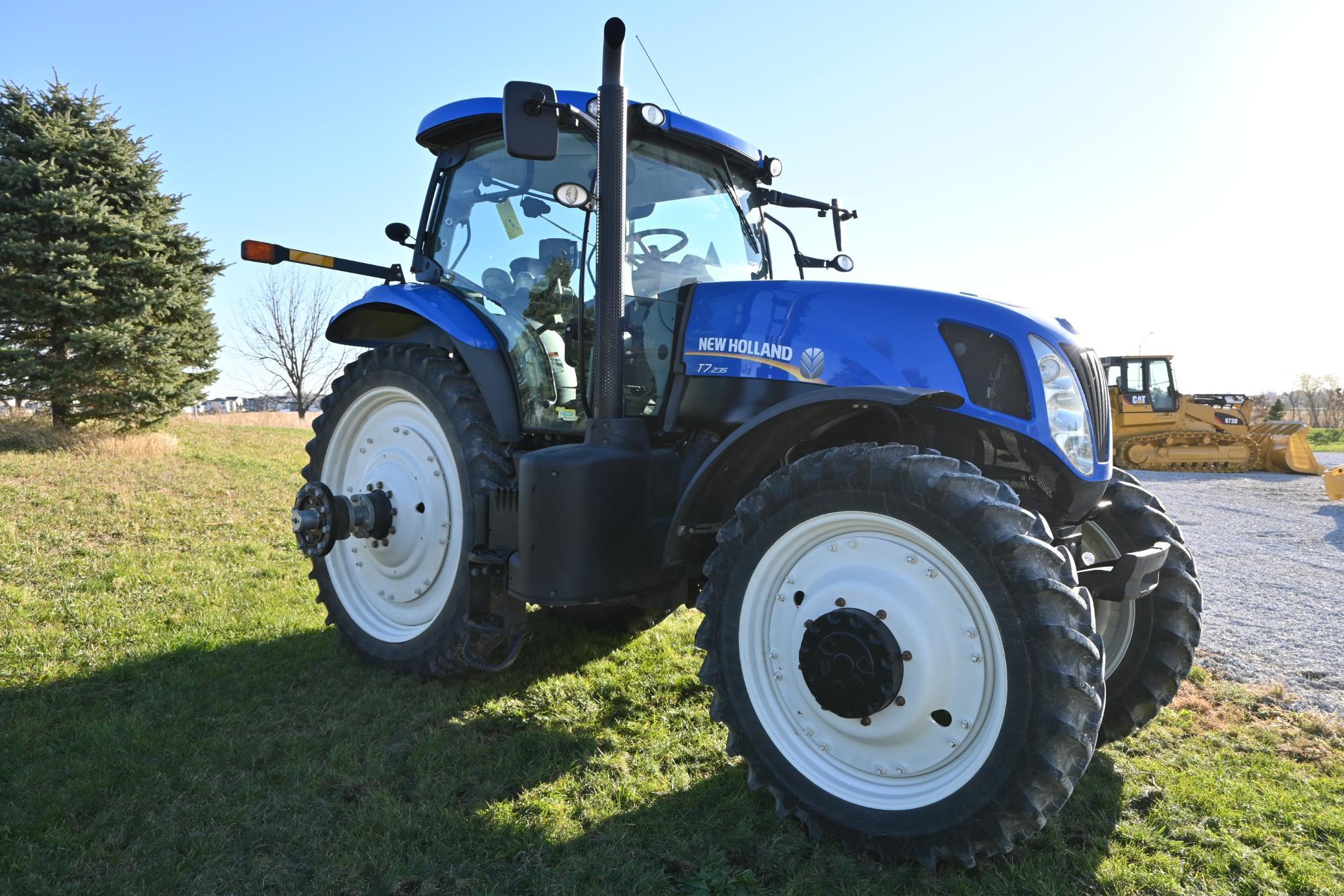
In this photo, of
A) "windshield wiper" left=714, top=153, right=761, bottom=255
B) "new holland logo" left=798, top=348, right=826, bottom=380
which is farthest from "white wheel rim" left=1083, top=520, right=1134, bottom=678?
"windshield wiper" left=714, top=153, right=761, bottom=255

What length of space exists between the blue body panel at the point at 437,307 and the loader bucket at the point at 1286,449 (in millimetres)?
17430

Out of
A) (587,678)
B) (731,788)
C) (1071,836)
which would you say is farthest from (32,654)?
(1071,836)

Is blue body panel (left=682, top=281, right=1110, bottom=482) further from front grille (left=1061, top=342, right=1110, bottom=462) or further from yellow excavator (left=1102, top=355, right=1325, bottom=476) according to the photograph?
yellow excavator (left=1102, top=355, right=1325, bottom=476)

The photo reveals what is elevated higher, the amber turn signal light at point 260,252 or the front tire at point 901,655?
the amber turn signal light at point 260,252

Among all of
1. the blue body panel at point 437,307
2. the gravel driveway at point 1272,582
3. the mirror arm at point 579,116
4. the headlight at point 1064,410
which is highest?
the mirror arm at point 579,116

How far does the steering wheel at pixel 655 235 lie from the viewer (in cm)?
340

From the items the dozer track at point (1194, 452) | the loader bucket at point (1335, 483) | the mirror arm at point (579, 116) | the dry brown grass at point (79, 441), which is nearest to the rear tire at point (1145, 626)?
the mirror arm at point (579, 116)

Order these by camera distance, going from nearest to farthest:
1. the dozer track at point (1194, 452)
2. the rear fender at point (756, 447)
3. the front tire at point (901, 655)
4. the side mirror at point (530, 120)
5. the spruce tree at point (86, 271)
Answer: the front tire at point (901, 655), the rear fender at point (756, 447), the side mirror at point (530, 120), the spruce tree at point (86, 271), the dozer track at point (1194, 452)

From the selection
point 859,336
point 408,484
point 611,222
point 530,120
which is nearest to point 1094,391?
point 859,336

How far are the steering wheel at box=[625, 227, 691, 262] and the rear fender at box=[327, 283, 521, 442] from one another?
0.76 m

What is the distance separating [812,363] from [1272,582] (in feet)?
19.2

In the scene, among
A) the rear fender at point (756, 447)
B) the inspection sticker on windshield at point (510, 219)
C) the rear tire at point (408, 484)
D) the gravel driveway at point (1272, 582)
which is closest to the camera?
the rear fender at point (756, 447)

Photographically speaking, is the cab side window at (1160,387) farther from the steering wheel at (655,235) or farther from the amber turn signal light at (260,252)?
the amber turn signal light at (260,252)

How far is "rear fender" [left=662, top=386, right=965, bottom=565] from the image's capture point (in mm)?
2422
